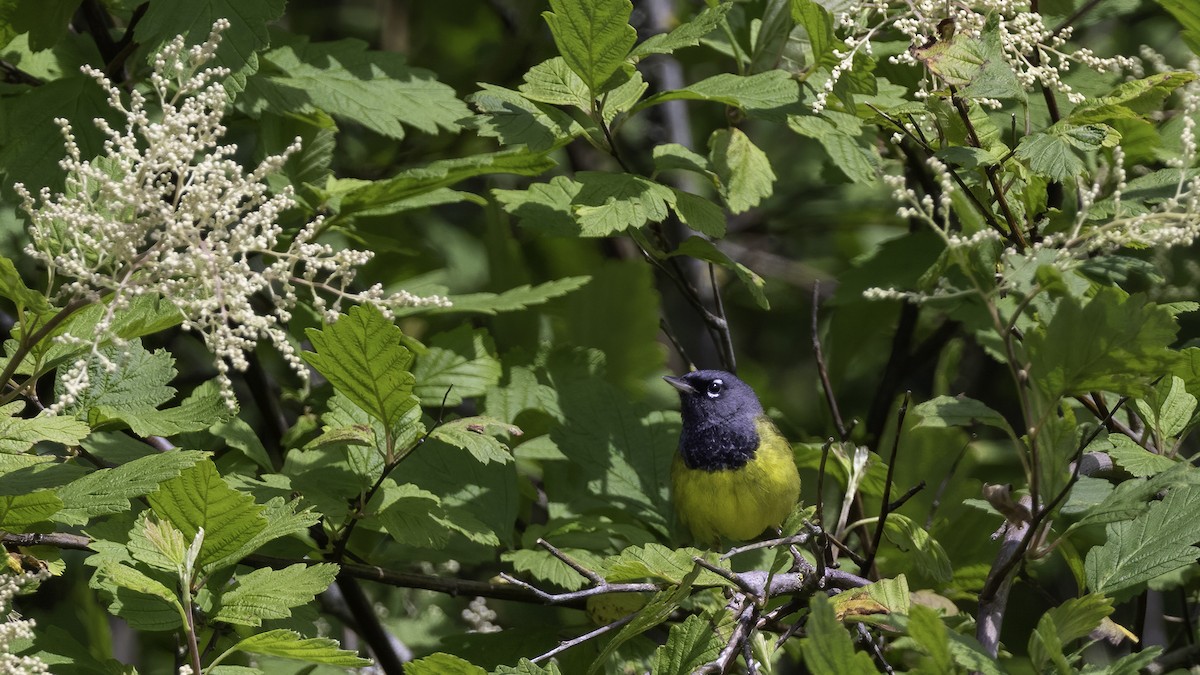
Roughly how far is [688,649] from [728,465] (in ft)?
5.68

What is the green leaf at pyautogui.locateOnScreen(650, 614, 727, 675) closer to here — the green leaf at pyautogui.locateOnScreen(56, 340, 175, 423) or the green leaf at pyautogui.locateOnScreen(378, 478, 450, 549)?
the green leaf at pyautogui.locateOnScreen(378, 478, 450, 549)

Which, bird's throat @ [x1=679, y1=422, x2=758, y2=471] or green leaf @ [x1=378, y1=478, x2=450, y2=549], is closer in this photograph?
green leaf @ [x1=378, y1=478, x2=450, y2=549]

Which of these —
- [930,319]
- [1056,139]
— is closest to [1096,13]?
[930,319]

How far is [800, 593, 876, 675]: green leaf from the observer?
167 cm

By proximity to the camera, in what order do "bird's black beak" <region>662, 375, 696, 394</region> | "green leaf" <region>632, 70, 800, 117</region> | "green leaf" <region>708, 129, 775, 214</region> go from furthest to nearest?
"bird's black beak" <region>662, 375, 696, 394</region> < "green leaf" <region>708, 129, 775, 214</region> < "green leaf" <region>632, 70, 800, 117</region>

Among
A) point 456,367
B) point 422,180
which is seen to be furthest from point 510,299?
point 422,180

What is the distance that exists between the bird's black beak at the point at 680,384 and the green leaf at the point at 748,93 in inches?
53.1

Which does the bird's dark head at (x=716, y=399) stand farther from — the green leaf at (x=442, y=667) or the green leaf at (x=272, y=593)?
the green leaf at (x=442, y=667)

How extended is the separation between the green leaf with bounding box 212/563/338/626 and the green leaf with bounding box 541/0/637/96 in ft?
3.65

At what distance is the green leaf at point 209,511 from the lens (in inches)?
82.2

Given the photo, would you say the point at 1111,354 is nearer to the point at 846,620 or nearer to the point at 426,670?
the point at 846,620

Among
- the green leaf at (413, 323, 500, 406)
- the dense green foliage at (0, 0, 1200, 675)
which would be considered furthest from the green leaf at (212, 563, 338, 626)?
the green leaf at (413, 323, 500, 406)

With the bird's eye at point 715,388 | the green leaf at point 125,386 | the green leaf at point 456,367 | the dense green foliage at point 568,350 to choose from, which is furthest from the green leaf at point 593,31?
the bird's eye at point 715,388

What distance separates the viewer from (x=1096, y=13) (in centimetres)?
349
